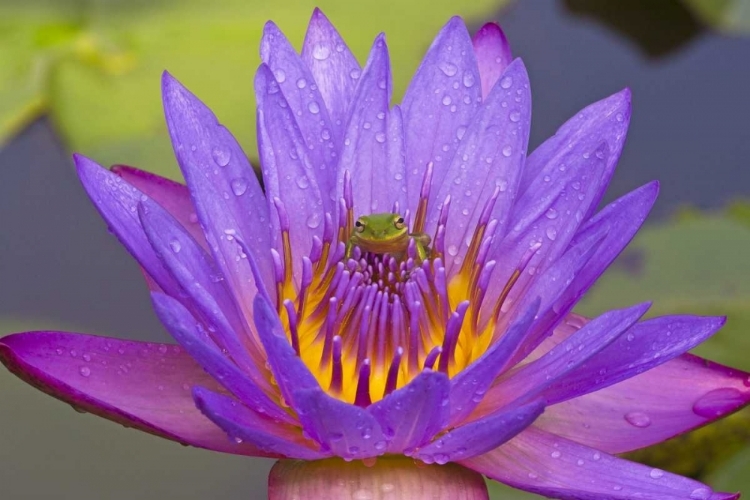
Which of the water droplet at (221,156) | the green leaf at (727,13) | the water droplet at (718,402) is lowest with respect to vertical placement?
the water droplet at (718,402)

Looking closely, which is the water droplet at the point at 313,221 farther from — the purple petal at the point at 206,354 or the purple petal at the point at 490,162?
the purple petal at the point at 206,354

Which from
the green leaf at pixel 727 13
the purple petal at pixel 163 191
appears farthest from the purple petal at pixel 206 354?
the green leaf at pixel 727 13

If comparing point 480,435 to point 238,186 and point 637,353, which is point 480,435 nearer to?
point 637,353

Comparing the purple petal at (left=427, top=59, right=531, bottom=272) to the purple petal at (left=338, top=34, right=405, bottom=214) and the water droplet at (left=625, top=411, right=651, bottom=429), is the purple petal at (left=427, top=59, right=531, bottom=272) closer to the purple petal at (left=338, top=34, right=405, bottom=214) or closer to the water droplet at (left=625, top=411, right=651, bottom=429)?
the purple petal at (left=338, top=34, right=405, bottom=214)

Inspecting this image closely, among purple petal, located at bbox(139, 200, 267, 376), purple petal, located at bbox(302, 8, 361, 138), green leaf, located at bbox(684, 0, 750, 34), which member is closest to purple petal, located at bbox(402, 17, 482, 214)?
purple petal, located at bbox(302, 8, 361, 138)

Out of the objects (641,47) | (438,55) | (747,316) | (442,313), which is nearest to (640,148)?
(641,47)

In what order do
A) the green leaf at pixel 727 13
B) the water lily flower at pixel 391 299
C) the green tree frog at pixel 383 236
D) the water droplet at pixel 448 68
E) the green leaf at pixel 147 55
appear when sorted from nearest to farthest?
1. the water lily flower at pixel 391 299
2. the green tree frog at pixel 383 236
3. the water droplet at pixel 448 68
4. the green leaf at pixel 147 55
5. the green leaf at pixel 727 13

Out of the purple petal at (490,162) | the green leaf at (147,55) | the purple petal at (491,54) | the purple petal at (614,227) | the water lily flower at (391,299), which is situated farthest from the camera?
the green leaf at (147,55)

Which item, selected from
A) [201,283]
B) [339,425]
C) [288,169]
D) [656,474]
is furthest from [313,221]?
[656,474]
